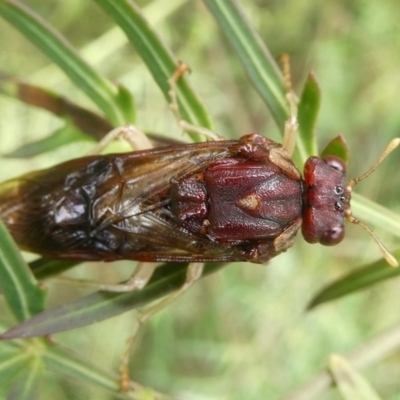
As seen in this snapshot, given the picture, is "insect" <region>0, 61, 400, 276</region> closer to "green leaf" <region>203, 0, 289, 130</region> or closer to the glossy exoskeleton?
the glossy exoskeleton

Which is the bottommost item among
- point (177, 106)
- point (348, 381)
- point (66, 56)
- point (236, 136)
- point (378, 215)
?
point (236, 136)

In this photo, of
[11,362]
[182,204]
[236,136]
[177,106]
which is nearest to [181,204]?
[182,204]

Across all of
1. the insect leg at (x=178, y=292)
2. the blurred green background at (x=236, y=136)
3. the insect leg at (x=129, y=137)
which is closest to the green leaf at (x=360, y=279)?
the insect leg at (x=178, y=292)

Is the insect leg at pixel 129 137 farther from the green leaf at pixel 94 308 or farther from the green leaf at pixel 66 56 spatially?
the green leaf at pixel 94 308

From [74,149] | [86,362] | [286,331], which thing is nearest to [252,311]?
[286,331]

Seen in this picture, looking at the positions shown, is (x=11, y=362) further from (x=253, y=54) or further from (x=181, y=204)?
(x=253, y=54)

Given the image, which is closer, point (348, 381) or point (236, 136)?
point (348, 381)
